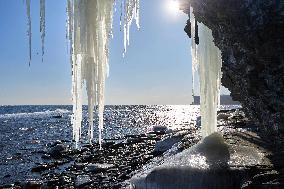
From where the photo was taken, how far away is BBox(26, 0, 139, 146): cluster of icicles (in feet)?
19.3

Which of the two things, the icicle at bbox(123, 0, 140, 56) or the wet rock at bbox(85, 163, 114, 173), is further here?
the wet rock at bbox(85, 163, 114, 173)

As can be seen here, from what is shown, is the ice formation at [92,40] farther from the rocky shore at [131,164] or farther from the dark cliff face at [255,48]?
the rocky shore at [131,164]

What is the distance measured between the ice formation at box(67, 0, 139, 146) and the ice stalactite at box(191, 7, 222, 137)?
1.55 metres

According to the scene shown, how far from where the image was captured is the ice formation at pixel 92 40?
5895 mm

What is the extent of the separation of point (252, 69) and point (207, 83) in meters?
2.39

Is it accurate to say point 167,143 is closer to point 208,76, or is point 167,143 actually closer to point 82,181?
point 82,181

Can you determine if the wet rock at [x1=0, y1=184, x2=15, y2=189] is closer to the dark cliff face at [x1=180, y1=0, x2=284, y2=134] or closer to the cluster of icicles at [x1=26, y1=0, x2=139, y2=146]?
the cluster of icicles at [x1=26, y1=0, x2=139, y2=146]

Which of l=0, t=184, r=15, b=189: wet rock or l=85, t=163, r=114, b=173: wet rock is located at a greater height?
l=85, t=163, r=114, b=173: wet rock

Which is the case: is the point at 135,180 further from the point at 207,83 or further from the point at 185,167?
the point at 207,83

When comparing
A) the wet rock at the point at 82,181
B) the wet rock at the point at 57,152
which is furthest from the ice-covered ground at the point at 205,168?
the wet rock at the point at 57,152

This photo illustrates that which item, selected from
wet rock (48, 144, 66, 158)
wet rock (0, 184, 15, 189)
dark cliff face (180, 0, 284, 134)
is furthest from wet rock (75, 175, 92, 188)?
wet rock (48, 144, 66, 158)

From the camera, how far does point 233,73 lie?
5.39 m

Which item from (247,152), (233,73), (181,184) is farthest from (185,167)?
(233,73)

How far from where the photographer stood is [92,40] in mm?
5957
